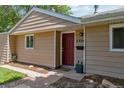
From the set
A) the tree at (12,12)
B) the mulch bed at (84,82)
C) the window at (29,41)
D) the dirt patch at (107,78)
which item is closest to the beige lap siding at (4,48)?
the window at (29,41)

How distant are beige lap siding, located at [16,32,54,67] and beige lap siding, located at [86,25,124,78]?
320cm

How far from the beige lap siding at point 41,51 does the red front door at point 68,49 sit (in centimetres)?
80

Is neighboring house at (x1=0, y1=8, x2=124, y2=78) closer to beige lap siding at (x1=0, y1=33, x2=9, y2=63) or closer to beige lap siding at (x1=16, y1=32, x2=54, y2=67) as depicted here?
beige lap siding at (x1=16, y1=32, x2=54, y2=67)

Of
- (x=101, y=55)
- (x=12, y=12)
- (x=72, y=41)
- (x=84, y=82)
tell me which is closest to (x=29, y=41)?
(x=72, y=41)

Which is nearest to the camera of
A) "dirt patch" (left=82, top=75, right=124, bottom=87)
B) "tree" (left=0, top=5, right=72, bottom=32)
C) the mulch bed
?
the mulch bed

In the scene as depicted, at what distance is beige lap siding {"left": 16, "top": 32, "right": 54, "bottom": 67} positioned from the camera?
11836mm

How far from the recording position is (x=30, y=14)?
13375mm

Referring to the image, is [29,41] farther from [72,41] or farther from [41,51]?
[72,41]

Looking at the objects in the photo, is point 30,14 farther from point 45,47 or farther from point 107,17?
point 107,17

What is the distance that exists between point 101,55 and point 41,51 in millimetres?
5248

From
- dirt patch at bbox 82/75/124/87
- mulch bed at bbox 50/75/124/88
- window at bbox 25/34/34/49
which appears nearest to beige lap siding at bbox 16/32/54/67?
window at bbox 25/34/34/49

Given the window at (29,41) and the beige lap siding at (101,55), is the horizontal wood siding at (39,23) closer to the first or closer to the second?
the window at (29,41)

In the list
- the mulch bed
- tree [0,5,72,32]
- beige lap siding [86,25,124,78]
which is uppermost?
tree [0,5,72,32]
